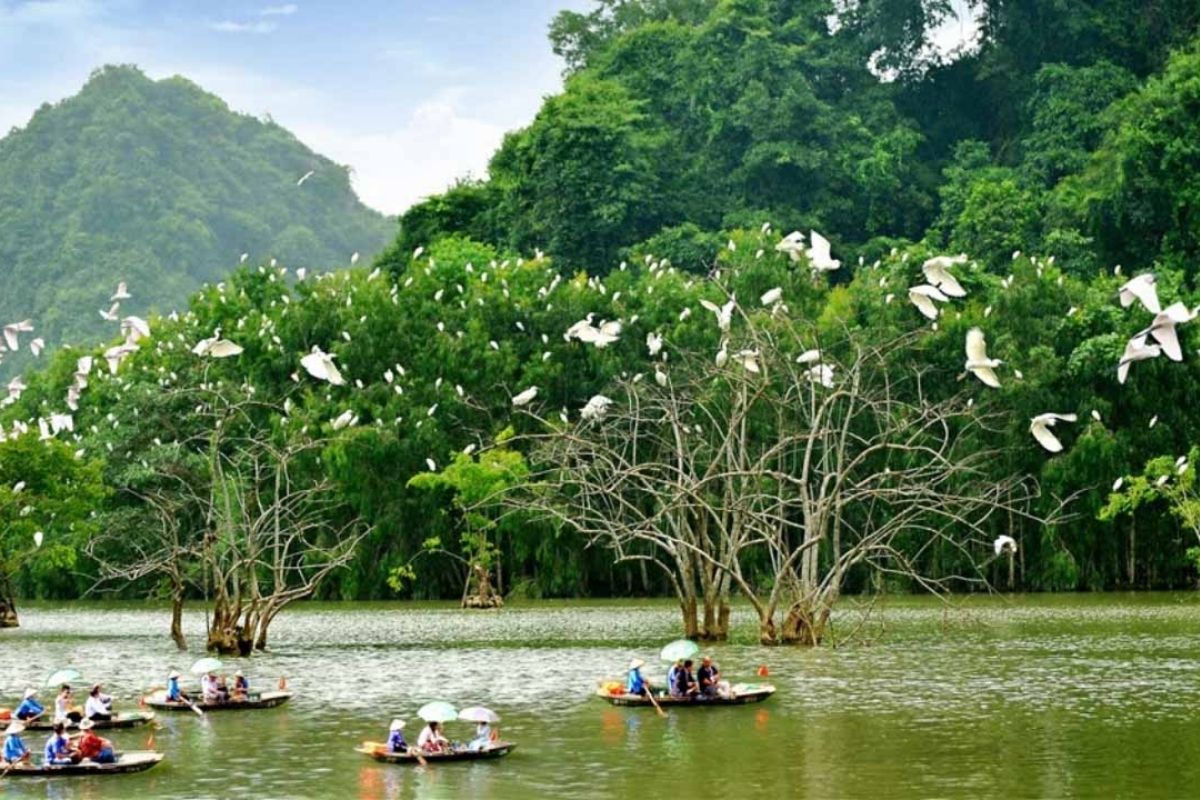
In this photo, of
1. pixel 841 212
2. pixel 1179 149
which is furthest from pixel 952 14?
pixel 1179 149

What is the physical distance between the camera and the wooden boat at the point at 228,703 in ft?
65.9

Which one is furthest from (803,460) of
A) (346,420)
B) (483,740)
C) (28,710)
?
(483,740)

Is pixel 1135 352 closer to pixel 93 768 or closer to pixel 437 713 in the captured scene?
pixel 437 713

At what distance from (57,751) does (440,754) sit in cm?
314

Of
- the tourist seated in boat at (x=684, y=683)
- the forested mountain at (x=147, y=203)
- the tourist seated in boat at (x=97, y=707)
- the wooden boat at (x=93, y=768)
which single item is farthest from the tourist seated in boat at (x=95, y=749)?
the forested mountain at (x=147, y=203)

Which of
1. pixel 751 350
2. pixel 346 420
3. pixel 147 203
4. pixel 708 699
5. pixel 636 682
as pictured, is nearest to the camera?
pixel 708 699

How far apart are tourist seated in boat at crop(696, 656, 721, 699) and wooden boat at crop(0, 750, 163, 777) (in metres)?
6.02

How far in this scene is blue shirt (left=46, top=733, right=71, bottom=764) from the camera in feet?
51.3

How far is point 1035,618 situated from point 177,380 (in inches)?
898

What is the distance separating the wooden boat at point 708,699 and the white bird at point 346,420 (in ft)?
61.8

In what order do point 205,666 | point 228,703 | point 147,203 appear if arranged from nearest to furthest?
point 205,666 < point 228,703 < point 147,203

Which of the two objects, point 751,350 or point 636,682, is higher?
point 751,350

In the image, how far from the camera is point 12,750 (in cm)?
1563

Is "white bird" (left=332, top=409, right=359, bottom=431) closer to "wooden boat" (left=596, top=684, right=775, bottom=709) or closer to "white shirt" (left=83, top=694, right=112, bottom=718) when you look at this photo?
"wooden boat" (left=596, top=684, right=775, bottom=709)
